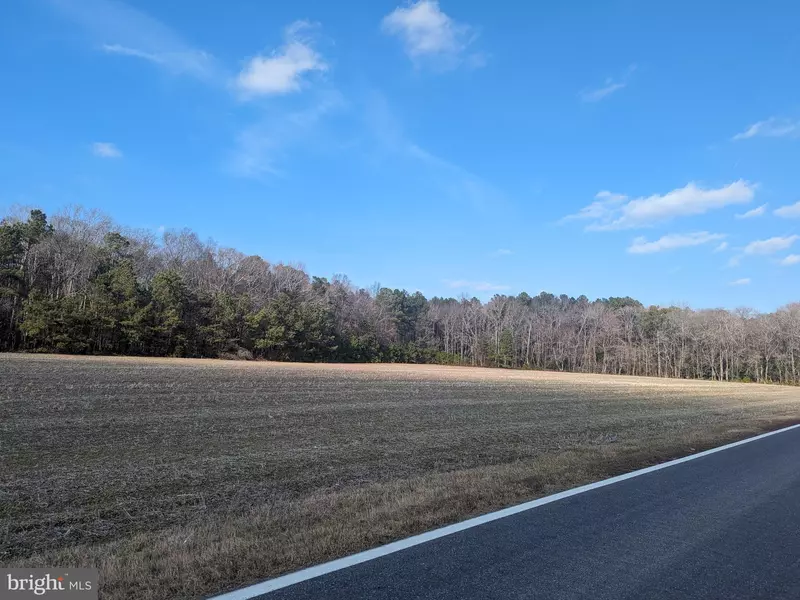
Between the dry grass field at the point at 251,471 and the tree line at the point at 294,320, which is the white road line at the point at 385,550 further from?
the tree line at the point at 294,320

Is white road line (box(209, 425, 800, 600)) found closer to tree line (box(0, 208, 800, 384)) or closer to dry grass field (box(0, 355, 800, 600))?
dry grass field (box(0, 355, 800, 600))

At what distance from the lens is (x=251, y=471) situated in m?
8.13

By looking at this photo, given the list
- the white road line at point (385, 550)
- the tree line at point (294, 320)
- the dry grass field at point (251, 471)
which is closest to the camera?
the white road line at point (385, 550)

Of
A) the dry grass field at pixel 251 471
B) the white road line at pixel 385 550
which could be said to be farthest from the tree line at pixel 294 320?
the white road line at pixel 385 550

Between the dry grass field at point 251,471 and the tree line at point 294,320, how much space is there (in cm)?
4037

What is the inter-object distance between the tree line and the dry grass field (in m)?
40.4

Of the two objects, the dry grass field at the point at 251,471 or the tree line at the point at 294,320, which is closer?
the dry grass field at the point at 251,471

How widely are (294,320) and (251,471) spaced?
6745 centimetres

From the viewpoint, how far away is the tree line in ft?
176

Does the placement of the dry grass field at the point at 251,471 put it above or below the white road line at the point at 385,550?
below

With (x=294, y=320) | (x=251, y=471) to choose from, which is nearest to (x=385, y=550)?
(x=251, y=471)

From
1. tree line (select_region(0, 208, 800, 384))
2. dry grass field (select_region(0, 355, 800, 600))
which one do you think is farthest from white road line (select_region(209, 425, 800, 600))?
tree line (select_region(0, 208, 800, 384))

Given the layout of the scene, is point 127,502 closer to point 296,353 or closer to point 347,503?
point 347,503

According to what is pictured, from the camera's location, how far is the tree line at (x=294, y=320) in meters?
53.7
